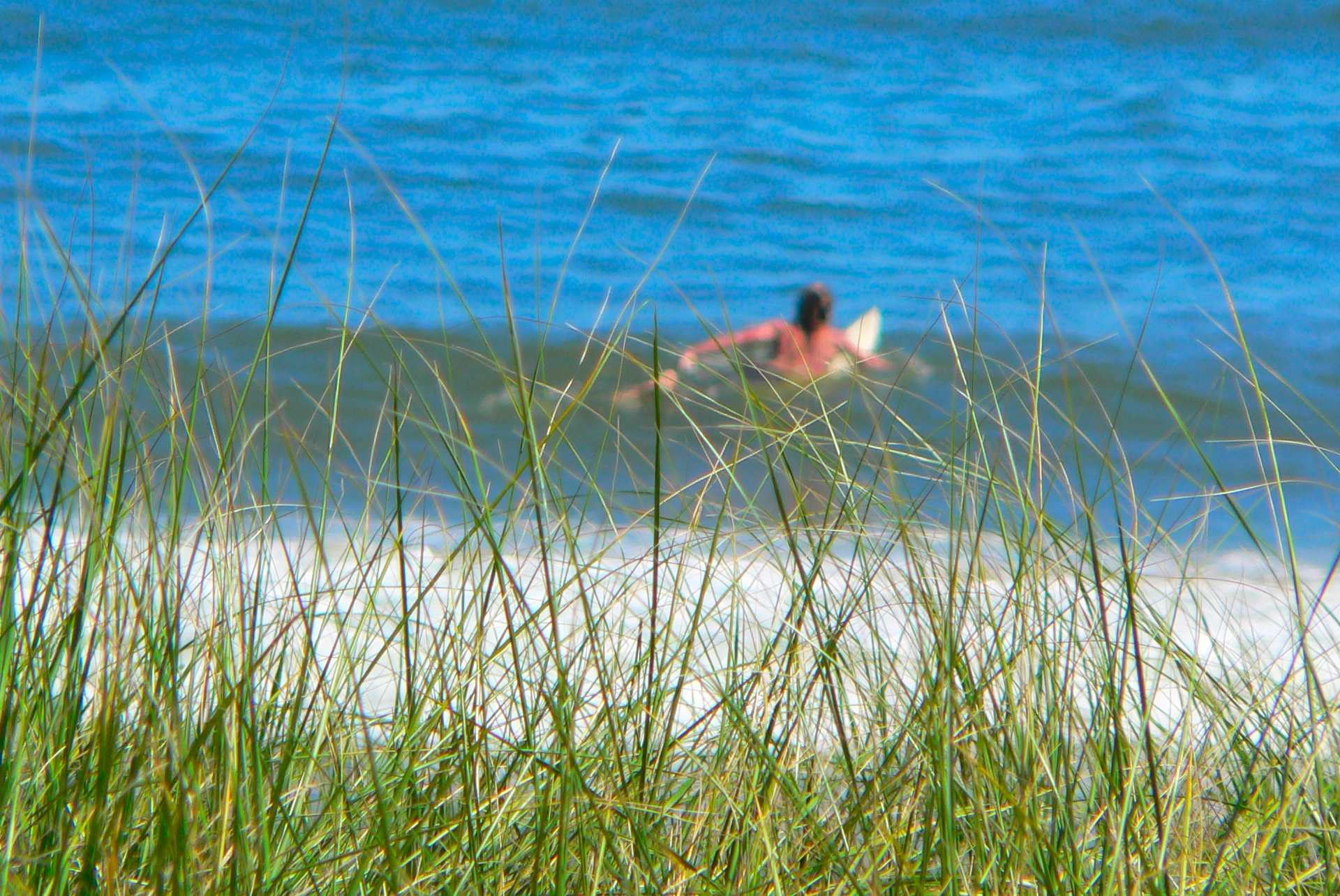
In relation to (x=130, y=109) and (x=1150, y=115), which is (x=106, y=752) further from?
(x=1150, y=115)

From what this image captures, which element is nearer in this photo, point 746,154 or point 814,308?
point 814,308

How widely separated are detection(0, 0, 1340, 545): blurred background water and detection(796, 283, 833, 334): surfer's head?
576mm

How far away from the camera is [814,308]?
8.48m

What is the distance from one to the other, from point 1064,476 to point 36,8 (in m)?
19.2

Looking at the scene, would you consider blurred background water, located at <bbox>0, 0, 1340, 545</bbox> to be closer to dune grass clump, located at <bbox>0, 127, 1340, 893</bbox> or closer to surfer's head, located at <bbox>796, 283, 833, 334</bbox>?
surfer's head, located at <bbox>796, 283, 833, 334</bbox>

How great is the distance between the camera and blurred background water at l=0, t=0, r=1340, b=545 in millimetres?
11195

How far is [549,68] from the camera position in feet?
60.0

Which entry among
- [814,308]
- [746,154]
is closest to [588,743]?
[814,308]

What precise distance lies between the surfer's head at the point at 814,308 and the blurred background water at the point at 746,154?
22.7 inches

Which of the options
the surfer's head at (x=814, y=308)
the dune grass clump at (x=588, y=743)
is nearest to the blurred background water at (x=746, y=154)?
the surfer's head at (x=814, y=308)

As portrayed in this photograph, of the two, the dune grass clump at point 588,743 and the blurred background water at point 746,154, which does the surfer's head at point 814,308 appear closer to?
the blurred background water at point 746,154

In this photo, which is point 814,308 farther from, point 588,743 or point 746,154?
point 746,154

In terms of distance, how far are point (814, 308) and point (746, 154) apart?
7562 millimetres

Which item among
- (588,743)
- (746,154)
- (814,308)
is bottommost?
(588,743)
